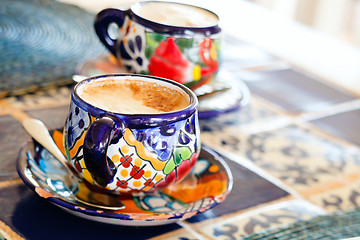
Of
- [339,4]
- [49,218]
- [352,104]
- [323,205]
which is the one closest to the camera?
[49,218]

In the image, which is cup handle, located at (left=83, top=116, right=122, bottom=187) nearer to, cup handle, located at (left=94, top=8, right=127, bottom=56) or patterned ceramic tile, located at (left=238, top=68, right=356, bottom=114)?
cup handle, located at (left=94, top=8, right=127, bottom=56)

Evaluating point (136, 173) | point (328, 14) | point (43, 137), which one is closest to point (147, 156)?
point (136, 173)

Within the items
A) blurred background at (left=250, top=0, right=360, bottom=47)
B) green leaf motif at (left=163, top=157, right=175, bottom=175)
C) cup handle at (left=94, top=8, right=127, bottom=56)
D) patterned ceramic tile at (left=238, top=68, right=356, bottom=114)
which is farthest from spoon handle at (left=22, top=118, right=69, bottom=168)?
blurred background at (left=250, top=0, right=360, bottom=47)

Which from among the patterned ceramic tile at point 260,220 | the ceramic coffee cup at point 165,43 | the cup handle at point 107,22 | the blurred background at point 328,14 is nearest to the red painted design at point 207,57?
the ceramic coffee cup at point 165,43

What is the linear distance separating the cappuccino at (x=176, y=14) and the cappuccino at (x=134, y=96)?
0.61ft

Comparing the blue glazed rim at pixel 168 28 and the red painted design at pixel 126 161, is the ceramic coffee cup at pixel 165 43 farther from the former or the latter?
the red painted design at pixel 126 161

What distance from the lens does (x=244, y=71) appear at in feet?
3.13

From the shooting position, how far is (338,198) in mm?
615

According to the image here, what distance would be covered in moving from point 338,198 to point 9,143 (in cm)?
37

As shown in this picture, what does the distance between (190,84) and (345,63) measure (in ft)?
1.60

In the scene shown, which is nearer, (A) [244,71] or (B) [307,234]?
(B) [307,234]

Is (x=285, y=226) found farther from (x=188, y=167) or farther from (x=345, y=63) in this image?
(x=345, y=63)

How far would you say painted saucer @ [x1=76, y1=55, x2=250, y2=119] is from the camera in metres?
0.72

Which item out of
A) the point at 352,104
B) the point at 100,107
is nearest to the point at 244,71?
the point at 352,104
